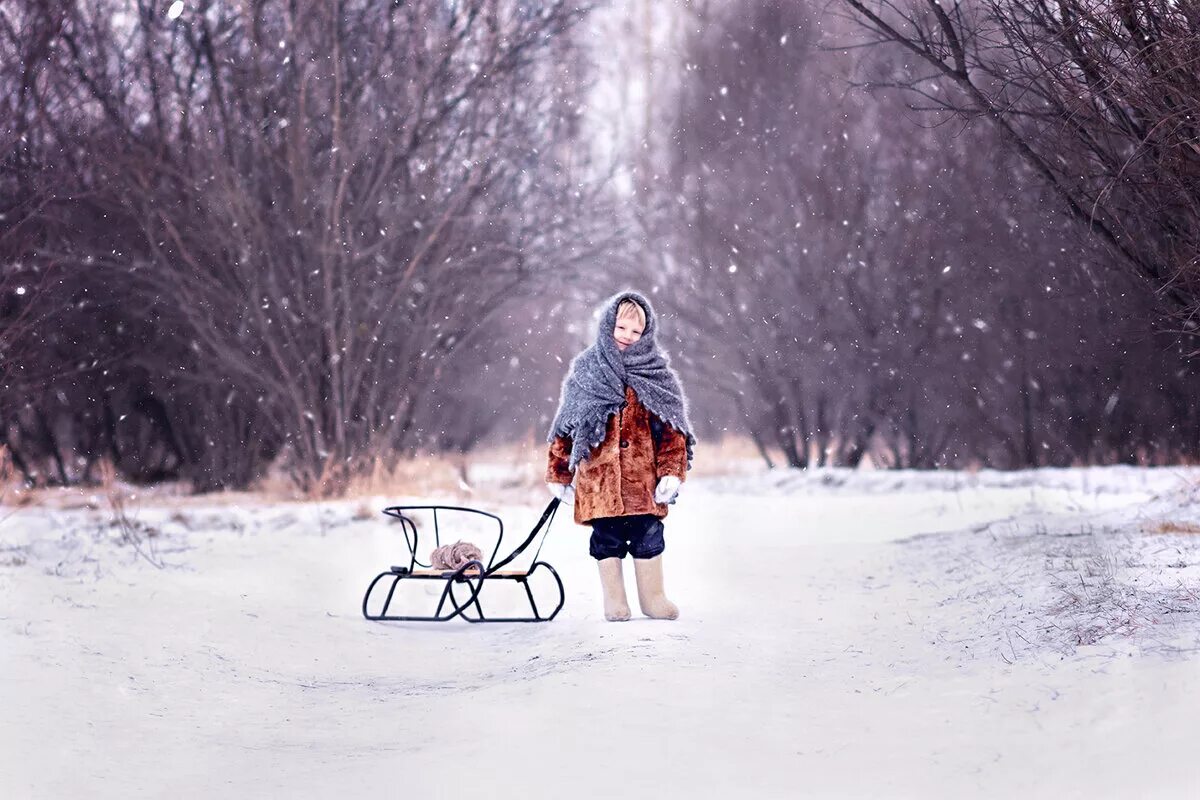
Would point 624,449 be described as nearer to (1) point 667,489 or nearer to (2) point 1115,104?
(1) point 667,489

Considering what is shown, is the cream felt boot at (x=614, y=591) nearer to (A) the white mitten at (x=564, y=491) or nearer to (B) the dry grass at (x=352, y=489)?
(A) the white mitten at (x=564, y=491)

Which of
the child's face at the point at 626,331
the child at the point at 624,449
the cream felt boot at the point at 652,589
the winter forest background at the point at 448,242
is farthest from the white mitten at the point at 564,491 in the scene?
the winter forest background at the point at 448,242

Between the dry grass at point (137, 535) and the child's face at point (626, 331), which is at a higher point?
the child's face at point (626, 331)

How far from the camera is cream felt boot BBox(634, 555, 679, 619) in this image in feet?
25.5

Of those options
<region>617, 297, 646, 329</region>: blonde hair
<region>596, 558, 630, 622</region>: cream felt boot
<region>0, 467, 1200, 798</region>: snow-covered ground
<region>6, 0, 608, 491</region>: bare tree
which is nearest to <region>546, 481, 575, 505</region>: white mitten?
<region>596, 558, 630, 622</region>: cream felt boot

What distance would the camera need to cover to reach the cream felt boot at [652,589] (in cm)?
777

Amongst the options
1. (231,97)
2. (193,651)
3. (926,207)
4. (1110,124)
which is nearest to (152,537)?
(193,651)

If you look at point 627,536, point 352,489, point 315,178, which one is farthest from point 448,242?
point 627,536

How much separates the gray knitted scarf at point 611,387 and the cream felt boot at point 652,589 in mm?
644

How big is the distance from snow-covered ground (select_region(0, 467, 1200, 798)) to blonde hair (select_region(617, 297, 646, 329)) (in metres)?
1.72

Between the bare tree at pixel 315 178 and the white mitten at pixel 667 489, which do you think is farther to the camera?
the bare tree at pixel 315 178

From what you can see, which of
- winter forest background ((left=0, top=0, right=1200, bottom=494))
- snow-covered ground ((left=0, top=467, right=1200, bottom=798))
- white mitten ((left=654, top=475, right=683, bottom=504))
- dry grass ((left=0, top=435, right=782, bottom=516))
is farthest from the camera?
winter forest background ((left=0, top=0, right=1200, bottom=494))

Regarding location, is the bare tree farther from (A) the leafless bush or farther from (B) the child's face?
(A) the leafless bush

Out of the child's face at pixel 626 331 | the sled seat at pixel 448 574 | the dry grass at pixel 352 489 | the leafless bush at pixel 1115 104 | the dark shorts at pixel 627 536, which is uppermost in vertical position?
the leafless bush at pixel 1115 104
